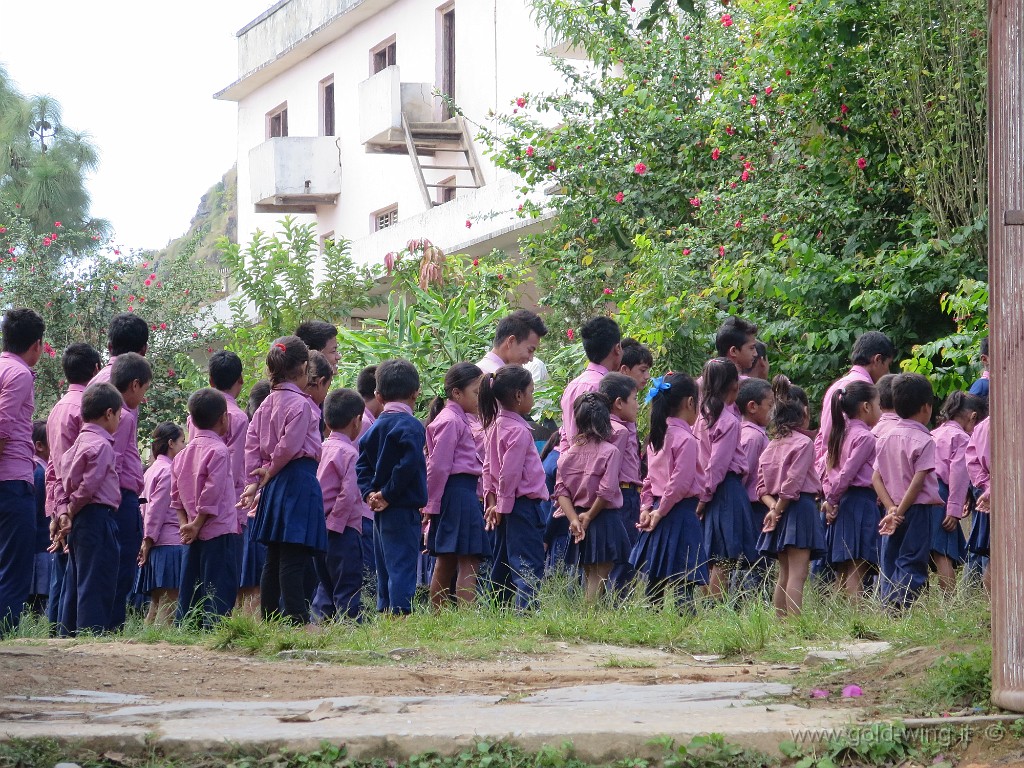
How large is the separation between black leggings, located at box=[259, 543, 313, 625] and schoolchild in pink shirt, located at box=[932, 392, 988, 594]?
3.66m

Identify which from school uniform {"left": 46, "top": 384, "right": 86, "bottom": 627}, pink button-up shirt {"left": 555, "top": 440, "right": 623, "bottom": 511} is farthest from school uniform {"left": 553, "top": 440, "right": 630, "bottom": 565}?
school uniform {"left": 46, "top": 384, "right": 86, "bottom": 627}

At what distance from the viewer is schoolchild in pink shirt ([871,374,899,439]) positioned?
7789mm

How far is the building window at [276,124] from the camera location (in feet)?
84.1

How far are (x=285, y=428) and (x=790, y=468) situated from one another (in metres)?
2.88

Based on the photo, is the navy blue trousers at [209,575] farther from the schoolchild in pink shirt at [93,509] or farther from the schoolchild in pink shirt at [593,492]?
the schoolchild in pink shirt at [593,492]

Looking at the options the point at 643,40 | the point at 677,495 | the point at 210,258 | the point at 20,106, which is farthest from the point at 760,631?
the point at 210,258

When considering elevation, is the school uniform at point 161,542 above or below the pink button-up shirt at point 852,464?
below

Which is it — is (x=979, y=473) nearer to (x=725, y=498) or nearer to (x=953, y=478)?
(x=953, y=478)

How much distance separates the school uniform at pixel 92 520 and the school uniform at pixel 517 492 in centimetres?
219

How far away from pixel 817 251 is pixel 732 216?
975 mm

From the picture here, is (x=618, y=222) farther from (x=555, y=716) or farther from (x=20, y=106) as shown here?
(x=20, y=106)

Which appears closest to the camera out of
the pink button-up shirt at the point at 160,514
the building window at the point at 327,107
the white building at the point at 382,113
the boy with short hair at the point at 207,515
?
the boy with short hair at the point at 207,515

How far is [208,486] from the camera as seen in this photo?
7.59 meters

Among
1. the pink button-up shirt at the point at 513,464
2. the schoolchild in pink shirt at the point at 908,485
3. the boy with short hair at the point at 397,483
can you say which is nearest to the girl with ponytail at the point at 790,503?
the schoolchild in pink shirt at the point at 908,485
